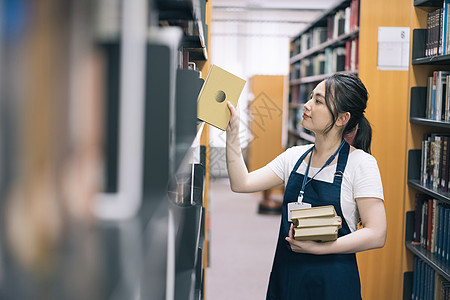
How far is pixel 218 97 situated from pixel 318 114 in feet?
1.49

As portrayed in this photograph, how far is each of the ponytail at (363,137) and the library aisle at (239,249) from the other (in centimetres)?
191

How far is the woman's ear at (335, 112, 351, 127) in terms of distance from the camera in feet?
6.06

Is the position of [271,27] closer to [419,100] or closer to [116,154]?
[419,100]

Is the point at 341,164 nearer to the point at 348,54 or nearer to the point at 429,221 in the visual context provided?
the point at 429,221

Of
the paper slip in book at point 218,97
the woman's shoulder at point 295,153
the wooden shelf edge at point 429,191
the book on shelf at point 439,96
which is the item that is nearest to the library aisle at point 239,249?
the wooden shelf edge at point 429,191

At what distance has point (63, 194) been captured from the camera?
18.5 inches

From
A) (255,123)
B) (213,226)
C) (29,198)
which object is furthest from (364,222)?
(255,123)

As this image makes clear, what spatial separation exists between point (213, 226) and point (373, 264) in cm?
254

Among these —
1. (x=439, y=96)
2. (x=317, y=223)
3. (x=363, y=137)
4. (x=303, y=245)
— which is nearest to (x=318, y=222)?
(x=317, y=223)

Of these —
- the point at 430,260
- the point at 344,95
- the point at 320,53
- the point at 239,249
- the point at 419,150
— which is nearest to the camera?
the point at 344,95

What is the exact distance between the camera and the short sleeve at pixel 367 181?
1.70 meters

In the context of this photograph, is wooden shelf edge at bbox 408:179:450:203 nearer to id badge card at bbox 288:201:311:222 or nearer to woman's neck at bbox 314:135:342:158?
woman's neck at bbox 314:135:342:158

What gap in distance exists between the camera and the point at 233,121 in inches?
64.5

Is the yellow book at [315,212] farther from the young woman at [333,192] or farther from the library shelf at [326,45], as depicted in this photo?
the library shelf at [326,45]
